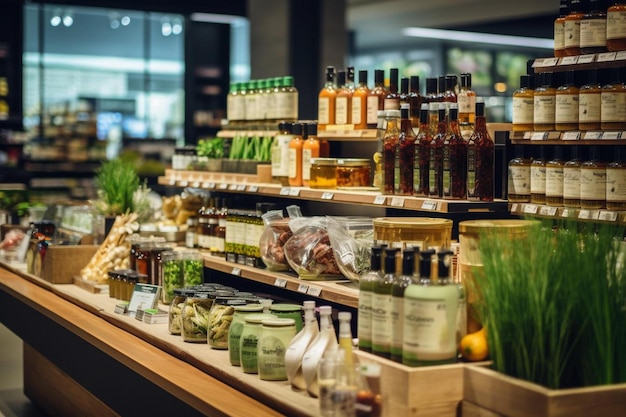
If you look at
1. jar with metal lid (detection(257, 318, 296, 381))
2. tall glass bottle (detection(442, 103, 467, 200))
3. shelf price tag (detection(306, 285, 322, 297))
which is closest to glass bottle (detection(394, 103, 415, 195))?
tall glass bottle (detection(442, 103, 467, 200))

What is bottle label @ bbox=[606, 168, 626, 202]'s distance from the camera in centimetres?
320

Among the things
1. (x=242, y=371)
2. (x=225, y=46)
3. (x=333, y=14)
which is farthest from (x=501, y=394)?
(x=225, y=46)

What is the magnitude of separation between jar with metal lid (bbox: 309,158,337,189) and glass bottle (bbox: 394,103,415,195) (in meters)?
0.53

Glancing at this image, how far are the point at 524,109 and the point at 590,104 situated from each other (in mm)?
297

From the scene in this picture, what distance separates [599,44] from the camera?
330cm

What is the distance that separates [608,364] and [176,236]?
369 cm

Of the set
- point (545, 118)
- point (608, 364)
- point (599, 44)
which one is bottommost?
point (608, 364)

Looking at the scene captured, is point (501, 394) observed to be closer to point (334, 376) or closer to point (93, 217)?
point (334, 376)

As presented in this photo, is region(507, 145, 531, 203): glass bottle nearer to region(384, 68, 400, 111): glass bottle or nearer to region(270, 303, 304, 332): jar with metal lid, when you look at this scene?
region(384, 68, 400, 111): glass bottle

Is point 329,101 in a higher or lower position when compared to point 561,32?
lower

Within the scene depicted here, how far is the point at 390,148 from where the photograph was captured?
3773mm

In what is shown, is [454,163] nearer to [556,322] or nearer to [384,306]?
[384,306]

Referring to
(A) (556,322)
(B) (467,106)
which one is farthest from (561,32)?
(A) (556,322)

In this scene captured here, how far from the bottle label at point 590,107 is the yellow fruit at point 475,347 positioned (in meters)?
1.15
